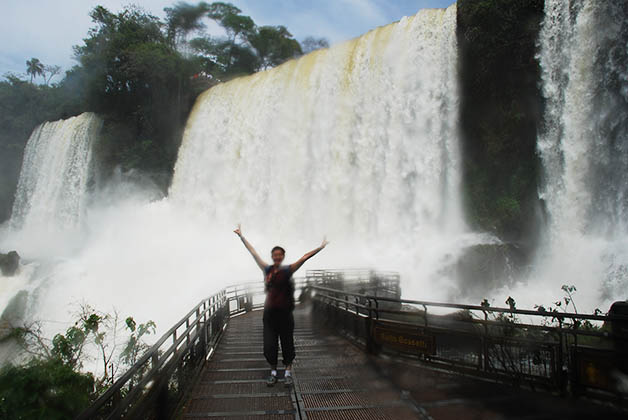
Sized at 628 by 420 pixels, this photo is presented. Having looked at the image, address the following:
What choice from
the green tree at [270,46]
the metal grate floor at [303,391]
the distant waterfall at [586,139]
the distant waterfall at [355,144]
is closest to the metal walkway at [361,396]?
the metal grate floor at [303,391]

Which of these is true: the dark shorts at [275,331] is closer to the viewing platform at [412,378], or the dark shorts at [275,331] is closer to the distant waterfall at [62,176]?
the viewing platform at [412,378]

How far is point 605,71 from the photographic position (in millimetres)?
15711

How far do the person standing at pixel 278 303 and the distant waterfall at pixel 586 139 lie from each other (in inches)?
495

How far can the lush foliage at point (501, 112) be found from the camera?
1931 cm

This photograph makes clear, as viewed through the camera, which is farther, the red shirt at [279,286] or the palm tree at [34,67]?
the palm tree at [34,67]

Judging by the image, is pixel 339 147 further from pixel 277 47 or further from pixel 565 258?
pixel 277 47

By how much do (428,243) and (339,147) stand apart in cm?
713

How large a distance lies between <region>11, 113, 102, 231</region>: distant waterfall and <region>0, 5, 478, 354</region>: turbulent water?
20.5 feet

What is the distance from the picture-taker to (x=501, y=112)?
20.8 meters

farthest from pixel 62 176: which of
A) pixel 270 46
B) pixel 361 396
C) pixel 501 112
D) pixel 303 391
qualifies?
pixel 361 396

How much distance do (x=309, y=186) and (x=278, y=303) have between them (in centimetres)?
2021

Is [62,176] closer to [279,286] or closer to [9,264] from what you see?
[9,264]

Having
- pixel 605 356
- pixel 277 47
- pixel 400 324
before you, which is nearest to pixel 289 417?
pixel 400 324

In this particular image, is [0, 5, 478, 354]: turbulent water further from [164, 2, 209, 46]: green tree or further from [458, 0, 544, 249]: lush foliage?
[164, 2, 209, 46]: green tree
